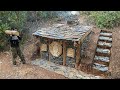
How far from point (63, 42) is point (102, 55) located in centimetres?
290

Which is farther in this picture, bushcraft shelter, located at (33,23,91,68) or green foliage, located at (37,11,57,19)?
green foliage, located at (37,11,57,19)

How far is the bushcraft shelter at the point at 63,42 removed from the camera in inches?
413

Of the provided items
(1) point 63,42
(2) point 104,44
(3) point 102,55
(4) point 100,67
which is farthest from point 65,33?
(2) point 104,44

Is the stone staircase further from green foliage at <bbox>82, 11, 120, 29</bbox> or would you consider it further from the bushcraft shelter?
green foliage at <bbox>82, 11, 120, 29</bbox>

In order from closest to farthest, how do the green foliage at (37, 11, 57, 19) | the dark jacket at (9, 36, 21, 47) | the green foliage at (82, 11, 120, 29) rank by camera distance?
the dark jacket at (9, 36, 21, 47), the green foliage at (82, 11, 120, 29), the green foliage at (37, 11, 57, 19)

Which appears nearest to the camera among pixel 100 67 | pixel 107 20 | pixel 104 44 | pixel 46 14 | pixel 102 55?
pixel 100 67

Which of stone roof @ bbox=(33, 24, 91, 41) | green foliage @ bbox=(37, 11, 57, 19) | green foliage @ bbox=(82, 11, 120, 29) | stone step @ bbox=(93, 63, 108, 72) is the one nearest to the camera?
stone roof @ bbox=(33, 24, 91, 41)

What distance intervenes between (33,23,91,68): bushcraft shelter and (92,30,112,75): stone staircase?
1.16 metres

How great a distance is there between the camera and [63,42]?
10.8 m

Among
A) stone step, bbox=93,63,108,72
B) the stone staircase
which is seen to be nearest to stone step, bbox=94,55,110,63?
the stone staircase

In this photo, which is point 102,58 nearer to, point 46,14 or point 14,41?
point 14,41

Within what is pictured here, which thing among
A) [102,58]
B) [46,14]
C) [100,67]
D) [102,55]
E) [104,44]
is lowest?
[100,67]

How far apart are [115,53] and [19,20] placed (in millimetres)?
7165

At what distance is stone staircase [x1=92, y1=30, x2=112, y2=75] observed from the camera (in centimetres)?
1090
